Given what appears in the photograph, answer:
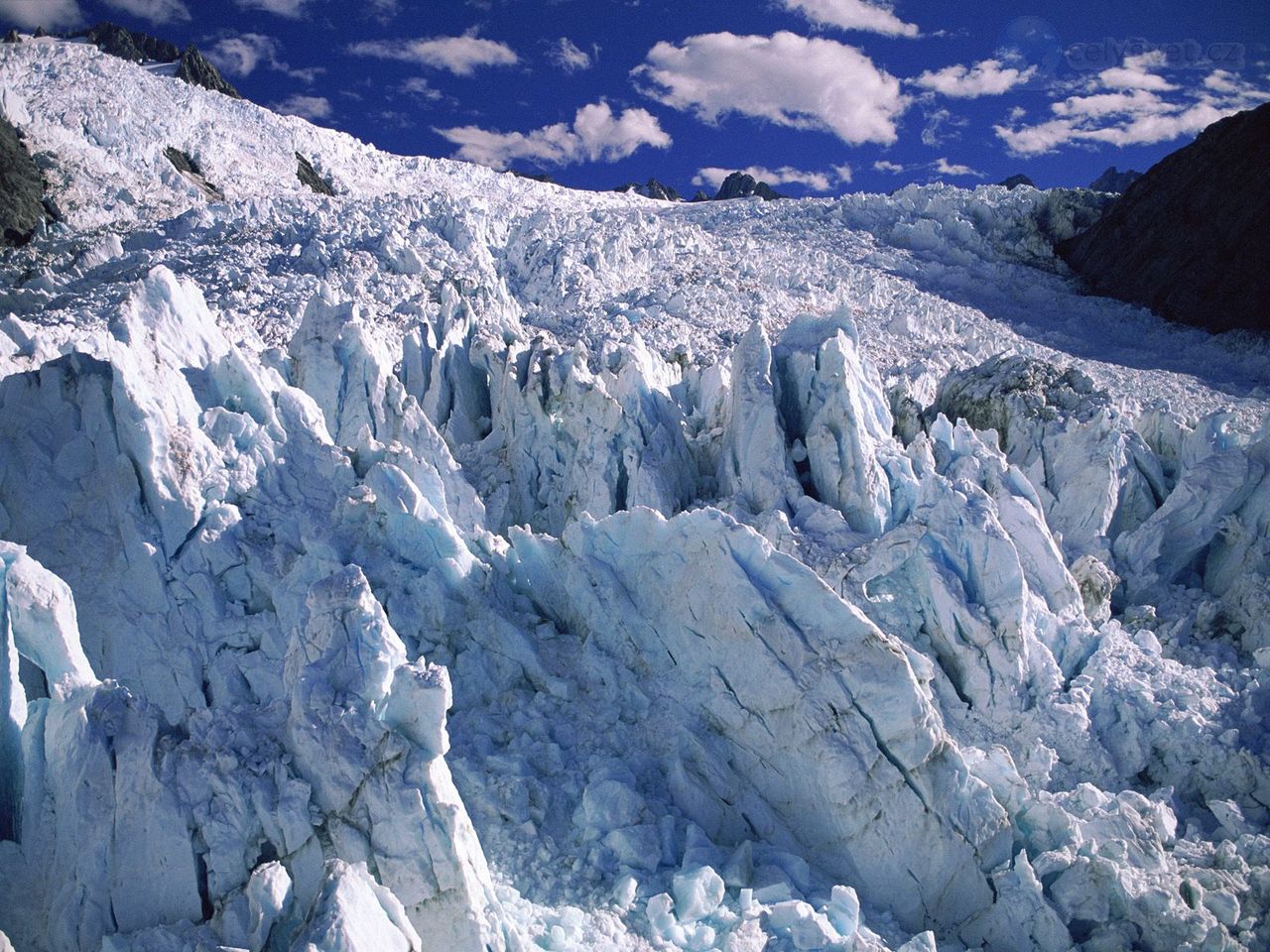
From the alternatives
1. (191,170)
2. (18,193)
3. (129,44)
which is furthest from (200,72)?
(18,193)

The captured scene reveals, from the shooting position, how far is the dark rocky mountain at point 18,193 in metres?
35.1

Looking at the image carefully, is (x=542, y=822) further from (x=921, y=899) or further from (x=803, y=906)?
(x=921, y=899)

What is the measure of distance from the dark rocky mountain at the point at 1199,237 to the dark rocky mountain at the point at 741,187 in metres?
35.0

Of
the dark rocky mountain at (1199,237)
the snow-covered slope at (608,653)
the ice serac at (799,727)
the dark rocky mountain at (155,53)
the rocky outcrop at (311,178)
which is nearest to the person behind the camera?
the snow-covered slope at (608,653)

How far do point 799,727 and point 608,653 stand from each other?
2.34m

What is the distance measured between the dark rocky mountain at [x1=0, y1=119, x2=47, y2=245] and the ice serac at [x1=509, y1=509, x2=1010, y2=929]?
3701cm

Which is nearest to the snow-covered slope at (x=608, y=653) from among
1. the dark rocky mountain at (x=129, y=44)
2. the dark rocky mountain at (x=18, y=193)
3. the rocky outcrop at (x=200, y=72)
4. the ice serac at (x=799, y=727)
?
the ice serac at (x=799, y=727)

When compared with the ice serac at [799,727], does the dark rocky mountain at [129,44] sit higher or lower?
higher

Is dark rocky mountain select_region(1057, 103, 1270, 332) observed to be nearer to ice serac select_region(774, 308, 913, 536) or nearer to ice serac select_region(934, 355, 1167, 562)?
ice serac select_region(934, 355, 1167, 562)

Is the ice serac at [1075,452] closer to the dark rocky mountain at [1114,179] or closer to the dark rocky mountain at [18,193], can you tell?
the dark rocky mountain at [18,193]

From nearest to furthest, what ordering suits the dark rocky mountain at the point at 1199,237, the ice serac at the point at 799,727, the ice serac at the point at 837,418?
the ice serac at the point at 799,727 < the ice serac at the point at 837,418 < the dark rocky mountain at the point at 1199,237

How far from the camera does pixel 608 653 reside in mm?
9781

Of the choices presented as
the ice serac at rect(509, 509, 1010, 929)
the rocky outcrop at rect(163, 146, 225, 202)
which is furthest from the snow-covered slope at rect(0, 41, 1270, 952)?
the rocky outcrop at rect(163, 146, 225, 202)

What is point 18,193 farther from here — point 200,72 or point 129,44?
point 129,44
